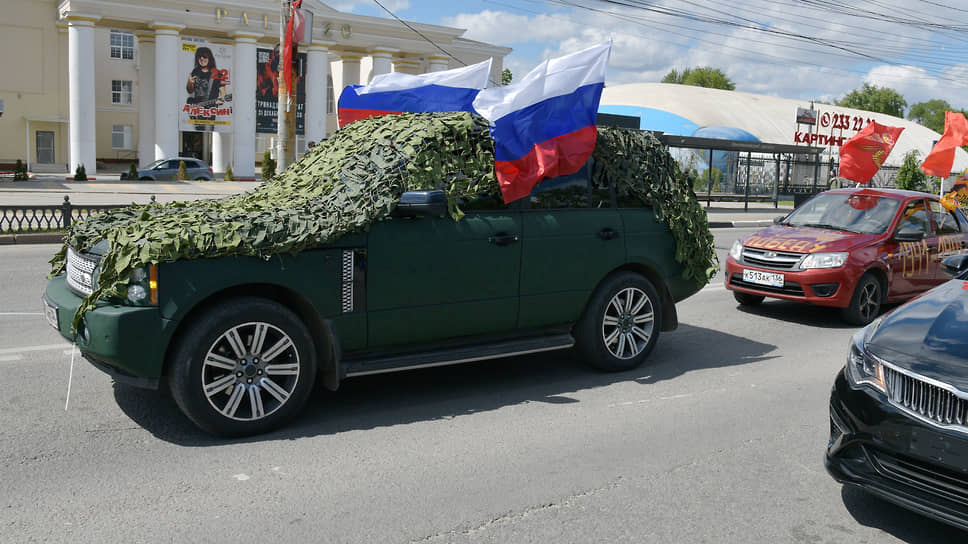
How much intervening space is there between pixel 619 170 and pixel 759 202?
35866mm

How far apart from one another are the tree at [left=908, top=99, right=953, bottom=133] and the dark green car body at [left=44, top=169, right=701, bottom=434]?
152585 millimetres

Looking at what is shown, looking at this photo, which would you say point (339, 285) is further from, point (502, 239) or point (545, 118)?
point (545, 118)

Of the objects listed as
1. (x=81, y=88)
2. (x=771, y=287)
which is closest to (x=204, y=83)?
(x=81, y=88)

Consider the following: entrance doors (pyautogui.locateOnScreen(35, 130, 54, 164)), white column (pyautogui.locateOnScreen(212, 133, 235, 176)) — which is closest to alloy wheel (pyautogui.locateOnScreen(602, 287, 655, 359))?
white column (pyautogui.locateOnScreen(212, 133, 235, 176))

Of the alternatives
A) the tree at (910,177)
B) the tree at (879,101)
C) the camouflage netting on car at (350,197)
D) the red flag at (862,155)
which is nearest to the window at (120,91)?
the tree at (910,177)

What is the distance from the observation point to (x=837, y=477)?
13.4 ft

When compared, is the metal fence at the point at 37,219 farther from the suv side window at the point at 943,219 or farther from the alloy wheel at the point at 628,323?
the suv side window at the point at 943,219

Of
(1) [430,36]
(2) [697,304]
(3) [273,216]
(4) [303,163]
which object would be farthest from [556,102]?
(1) [430,36]

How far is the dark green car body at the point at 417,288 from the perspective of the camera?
188 inches

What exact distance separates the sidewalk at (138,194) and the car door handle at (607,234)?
751 inches

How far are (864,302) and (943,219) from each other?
2007 millimetres

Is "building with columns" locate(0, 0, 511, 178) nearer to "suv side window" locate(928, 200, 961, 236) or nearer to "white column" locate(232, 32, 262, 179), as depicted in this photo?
"white column" locate(232, 32, 262, 179)

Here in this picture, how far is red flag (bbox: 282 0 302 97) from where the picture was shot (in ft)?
63.1

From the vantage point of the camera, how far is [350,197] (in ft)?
17.9
